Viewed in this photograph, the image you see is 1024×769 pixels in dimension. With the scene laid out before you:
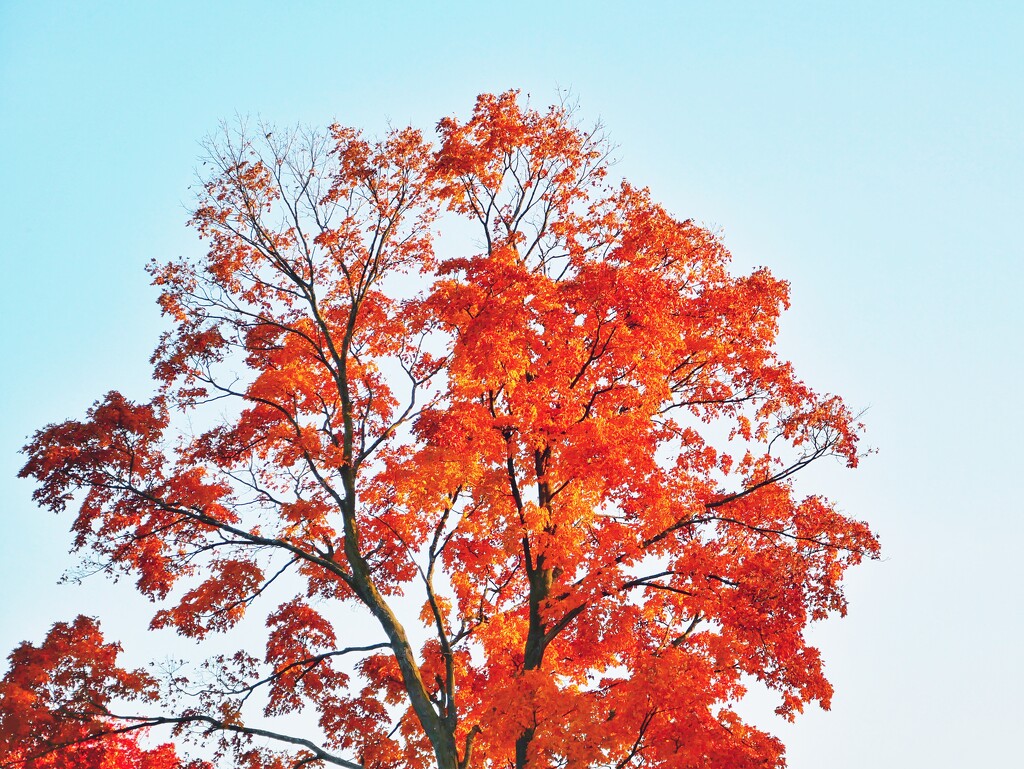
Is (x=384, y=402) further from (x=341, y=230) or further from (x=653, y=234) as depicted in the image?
(x=653, y=234)

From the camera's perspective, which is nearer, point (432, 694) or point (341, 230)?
point (432, 694)

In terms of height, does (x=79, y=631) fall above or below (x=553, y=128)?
below

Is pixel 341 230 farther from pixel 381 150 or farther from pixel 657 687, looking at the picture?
pixel 657 687

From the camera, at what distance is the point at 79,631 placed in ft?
56.2

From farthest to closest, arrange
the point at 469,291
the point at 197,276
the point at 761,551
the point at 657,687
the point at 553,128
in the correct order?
the point at 553,128 → the point at 197,276 → the point at 469,291 → the point at 761,551 → the point at 657,687

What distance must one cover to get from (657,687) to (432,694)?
446 cm

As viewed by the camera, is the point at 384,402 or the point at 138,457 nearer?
the point at 138,457

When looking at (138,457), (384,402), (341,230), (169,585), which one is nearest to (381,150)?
(341,230)

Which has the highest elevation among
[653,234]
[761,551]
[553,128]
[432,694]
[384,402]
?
[553,128]

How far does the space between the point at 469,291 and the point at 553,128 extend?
4.63 meters

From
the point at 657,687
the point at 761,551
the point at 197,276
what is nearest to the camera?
the point at 657,687

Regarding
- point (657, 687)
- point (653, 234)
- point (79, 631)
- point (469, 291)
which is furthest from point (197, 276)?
point (657, 687)

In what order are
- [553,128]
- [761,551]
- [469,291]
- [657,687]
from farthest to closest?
[553,128] < [469,291] < [761,551] < [657,687]

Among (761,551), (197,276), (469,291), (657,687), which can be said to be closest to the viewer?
(657,687)
